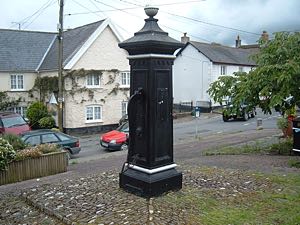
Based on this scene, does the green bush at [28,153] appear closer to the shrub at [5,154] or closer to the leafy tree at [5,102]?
the shrub at [5,154]

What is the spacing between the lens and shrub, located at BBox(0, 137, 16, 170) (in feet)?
31.5

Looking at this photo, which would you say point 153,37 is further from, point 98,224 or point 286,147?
point 286,147

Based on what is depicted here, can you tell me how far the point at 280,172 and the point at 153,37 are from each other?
16.5 feet

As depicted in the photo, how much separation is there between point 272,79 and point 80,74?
63.7 ft

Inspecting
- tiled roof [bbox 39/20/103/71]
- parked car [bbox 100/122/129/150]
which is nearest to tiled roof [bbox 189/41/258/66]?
tiled roof [bbox 39/20/103/71]

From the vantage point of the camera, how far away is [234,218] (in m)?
5.40

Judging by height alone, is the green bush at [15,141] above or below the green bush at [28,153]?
above

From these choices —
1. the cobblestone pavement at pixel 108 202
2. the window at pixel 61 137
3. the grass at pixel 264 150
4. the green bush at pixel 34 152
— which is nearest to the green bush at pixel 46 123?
the window at pixel 61 137

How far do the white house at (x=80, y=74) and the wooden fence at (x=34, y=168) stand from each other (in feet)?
53.2

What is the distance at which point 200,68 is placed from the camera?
3962 centimetres

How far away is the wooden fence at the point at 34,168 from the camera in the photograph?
9.99m

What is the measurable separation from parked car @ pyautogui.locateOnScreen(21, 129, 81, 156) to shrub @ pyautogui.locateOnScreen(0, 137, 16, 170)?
217 inches

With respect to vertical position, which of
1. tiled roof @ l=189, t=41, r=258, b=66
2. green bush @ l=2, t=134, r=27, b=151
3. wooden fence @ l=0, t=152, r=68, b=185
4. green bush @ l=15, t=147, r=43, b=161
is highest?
tiled roof @ l=189, t=41, r=258, b=66

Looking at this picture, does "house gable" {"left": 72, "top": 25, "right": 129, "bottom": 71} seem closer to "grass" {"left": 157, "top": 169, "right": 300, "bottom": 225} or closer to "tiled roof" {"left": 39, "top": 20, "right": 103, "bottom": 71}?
"tiled roof" {"left": 39, "top": 20, "right": 103, "bottom": 71}
